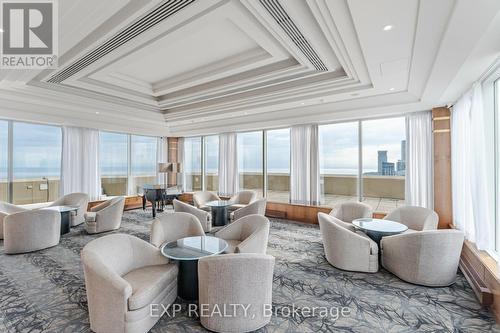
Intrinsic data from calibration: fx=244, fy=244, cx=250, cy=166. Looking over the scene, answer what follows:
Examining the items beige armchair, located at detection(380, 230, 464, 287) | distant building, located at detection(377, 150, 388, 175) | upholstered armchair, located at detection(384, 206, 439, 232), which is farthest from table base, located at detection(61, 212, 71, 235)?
distant building, located at detection(377, 150, 388, 175)

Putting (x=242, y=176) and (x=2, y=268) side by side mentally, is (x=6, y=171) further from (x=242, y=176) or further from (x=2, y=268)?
(x=242, y=176)

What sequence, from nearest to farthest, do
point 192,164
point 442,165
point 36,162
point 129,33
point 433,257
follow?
1. point 129,33
2. point 433,257
3. point 442,165
4. point 36,162
5. point 192,164

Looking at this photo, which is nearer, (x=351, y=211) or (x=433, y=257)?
(x=433, y=257)

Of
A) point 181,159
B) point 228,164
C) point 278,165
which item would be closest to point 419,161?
point 278,165

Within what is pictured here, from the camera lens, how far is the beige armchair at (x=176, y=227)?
3.77 metres

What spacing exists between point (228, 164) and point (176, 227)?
4.90 meters

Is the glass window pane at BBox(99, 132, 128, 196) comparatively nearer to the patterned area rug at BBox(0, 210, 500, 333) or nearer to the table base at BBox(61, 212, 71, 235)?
the table base at BBox(61, 212, 71, 235)

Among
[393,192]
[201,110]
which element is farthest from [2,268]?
[393,192]

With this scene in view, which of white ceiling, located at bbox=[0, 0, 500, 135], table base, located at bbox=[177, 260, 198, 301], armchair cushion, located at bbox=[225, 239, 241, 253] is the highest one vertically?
white ceiling, located at bbox=[0, 0, 500, 135]

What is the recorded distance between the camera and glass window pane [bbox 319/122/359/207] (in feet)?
21.7

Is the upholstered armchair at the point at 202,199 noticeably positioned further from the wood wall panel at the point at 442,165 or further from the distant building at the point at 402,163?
the wood wall panel at the point at 442,165

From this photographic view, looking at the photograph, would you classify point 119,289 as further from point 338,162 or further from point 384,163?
point 384,163

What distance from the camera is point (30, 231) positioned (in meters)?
4.44

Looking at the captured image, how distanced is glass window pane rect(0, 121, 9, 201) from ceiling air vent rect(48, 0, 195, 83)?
11.3 feet
